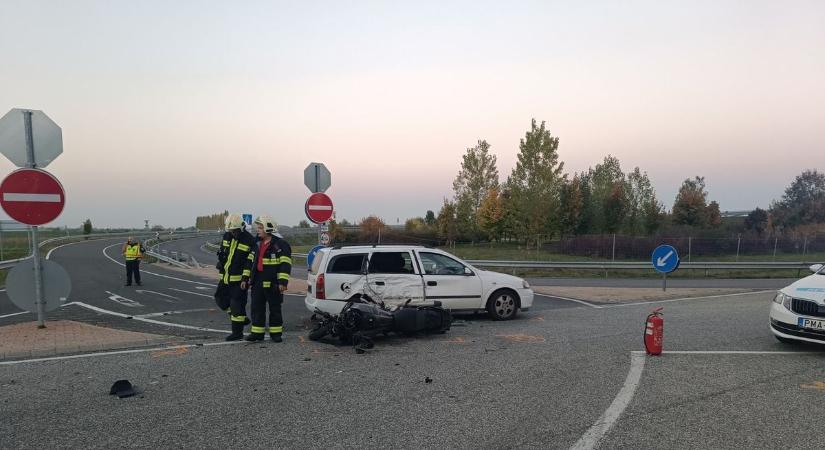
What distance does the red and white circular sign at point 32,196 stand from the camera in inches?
291

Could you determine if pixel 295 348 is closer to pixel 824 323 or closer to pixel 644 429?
pixel 644 429

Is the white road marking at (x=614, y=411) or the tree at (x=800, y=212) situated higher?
the tree at (x=800, y=212)

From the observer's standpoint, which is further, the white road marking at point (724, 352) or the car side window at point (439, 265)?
the car side window at point (439, 265)

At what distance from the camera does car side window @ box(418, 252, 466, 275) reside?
32.6 feet

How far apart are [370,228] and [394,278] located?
Answer: 2999 cm

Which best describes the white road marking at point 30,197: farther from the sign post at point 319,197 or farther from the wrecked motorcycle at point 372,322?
the sign post at point 319,197

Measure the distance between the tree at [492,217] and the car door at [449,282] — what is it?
116ft

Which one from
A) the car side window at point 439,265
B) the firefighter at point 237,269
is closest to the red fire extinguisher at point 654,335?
the car side window at point 439,265

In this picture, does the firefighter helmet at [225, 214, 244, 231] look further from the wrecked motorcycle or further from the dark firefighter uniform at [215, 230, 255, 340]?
the wrecked motorcycle

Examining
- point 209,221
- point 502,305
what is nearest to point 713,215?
point 502,305

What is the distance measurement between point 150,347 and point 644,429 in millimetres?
6562

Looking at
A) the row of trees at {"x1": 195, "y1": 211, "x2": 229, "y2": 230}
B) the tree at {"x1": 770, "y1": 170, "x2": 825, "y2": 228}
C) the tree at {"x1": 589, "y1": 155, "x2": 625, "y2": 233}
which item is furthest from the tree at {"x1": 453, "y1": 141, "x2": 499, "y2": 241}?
the row of trees at {"x1": 195, "y1": 211, "x2": 229, "y2": 230}

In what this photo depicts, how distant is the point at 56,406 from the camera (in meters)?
4.89

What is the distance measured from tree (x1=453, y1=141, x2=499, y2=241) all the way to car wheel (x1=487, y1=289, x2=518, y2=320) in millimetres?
37245
